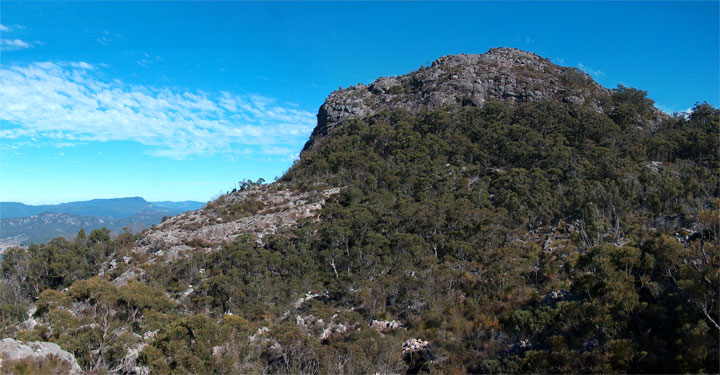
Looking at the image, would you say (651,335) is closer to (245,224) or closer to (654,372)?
(654,372)

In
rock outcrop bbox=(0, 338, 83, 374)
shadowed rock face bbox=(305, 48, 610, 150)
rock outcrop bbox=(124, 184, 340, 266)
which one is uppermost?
shadowed rock face bbox=(305, 48, 610, 150)

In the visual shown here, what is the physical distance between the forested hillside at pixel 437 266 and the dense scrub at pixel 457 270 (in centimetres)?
15

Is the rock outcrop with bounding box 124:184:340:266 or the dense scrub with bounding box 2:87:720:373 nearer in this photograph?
the dense scrub with bounding box 2:87:720:373

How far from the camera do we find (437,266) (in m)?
31.7

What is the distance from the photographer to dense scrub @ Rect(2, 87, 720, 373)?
1714cm

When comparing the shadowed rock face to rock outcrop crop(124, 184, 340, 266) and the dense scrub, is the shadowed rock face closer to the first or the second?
the dense scrub

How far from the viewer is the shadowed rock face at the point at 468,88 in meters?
84.4

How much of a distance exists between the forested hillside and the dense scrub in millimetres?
148

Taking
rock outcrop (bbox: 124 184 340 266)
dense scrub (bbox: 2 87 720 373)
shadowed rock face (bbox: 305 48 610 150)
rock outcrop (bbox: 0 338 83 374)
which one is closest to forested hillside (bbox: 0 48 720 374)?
dense scrub (bbox: 2 87 720 373)

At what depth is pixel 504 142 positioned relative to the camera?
58.0 meters

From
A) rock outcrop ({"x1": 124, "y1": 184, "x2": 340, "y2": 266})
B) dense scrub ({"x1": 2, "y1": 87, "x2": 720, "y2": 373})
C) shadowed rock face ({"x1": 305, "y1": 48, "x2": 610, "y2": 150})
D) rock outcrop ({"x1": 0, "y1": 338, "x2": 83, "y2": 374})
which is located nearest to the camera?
rock outcrop ({"x1": 0, "y1": 338, "x2": 83, "y2": 374})

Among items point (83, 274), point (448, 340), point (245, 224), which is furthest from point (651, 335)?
point (83, 274)

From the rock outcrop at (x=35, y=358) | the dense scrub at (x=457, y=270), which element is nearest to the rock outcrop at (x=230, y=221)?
the dense scrub at (x=457, y=270)

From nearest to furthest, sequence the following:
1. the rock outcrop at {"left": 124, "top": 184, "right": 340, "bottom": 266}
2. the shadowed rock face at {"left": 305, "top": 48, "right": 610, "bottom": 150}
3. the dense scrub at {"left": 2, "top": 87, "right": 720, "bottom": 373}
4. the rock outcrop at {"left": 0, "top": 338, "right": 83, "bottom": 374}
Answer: the rock outcrop at {"left": 0, "top": 338, "right": 83, "bottom": 374} → the dense scrub at {"left": 2, "top": 87, "right": 720, "bottom": 373} → the rock outcrop at {"left": 124, "top": 184, "right": 340, "bottom": 266} → the shadowed rock face at {"left": 305, "top": 48, "right": 610, "bottom": 150}
